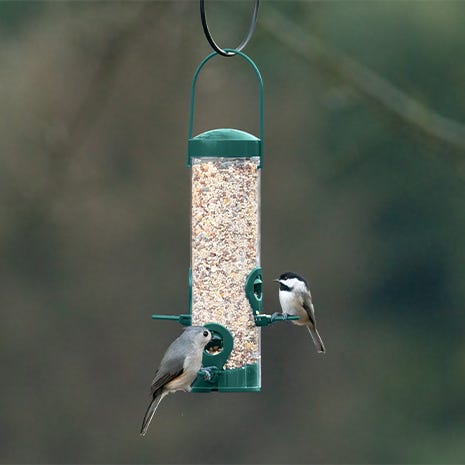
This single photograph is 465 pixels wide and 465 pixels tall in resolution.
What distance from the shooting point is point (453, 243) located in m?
20.5

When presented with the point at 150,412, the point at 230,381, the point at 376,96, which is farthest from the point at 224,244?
the point at 376,96

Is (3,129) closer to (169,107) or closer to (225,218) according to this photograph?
(169,107)

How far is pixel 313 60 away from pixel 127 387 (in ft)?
23.4

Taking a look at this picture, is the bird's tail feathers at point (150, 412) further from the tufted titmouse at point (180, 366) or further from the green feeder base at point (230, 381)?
the green feeder base at point (230, 381)

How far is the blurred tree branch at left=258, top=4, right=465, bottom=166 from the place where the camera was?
41.4ft

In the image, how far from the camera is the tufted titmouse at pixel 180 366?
29.4 feet

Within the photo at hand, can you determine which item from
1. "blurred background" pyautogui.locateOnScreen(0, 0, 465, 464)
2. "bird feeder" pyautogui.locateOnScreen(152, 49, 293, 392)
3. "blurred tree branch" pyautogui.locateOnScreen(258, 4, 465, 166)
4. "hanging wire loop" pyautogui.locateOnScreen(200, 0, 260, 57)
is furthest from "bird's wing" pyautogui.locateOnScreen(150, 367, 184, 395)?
"blurred background" pyautogui.locateOnScreen(0, 0, 465, 464)

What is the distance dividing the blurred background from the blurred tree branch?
6.11 ft

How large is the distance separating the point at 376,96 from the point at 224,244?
12.5 ft

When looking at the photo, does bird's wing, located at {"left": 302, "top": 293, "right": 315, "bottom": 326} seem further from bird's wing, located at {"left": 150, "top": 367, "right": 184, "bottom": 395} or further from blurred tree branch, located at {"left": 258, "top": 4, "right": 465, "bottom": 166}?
blurred tree branch, located at {"left": 258, "top": 4, "right": 465, "bottom": 166}

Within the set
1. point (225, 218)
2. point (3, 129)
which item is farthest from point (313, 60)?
point (3, 129)

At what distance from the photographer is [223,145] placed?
30.2 feet

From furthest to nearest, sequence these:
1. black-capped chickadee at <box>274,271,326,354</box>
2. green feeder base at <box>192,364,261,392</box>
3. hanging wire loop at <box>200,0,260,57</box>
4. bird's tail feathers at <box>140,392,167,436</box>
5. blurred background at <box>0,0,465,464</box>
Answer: blurred background at <box>0,0,465,464</box> < black-capped chickadee at <box>274,271,326,354</box> < green feeder base at <box>192,364,261,392</box> < bird's tail feathers at <box>140,392,167,436</box> < hanging wire loop at <box>200,0,260,57</box>

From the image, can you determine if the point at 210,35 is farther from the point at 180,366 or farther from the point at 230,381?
the point at 230,381
